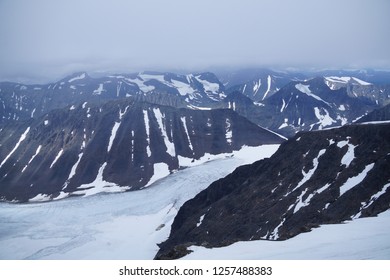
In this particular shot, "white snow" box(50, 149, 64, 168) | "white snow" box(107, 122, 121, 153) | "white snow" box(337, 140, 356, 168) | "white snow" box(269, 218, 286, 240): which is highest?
"white snow" box(337, 140, 356, 168)

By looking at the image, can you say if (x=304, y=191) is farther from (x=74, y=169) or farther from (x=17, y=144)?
(x=17, y=144)

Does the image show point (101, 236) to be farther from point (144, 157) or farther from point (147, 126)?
point (147, 126)

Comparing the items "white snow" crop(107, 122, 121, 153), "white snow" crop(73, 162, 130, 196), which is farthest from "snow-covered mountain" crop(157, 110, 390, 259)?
"white snow" crop(107, 122, 121, 153)

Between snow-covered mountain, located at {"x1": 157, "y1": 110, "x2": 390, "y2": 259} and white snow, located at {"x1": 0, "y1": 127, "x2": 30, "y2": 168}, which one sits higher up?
snow-covered mountain, located at {"x1": 157, "y1": 110, "x2": 390, "y2": 259}

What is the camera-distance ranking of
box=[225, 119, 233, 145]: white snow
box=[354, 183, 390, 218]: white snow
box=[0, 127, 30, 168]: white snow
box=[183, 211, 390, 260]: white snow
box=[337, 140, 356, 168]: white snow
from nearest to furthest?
box=[183, 211, 390, 260]: white snow
box=[354, 183, 390, 218]: white snow
box=[337, 140, 356, 168]: white snow
box=[225, 119, 233, 145]: white snow
box=[0, 127, 30, 168]: white snow

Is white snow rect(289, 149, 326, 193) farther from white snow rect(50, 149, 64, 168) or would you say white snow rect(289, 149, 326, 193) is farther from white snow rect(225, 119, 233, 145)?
white snow rect(50, 149, 64, 168)

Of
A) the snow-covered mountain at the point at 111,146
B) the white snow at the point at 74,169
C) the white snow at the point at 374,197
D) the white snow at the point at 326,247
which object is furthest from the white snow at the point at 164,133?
the white snow at the point at 326,247

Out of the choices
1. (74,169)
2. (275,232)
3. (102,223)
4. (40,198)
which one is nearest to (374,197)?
(275,232)
